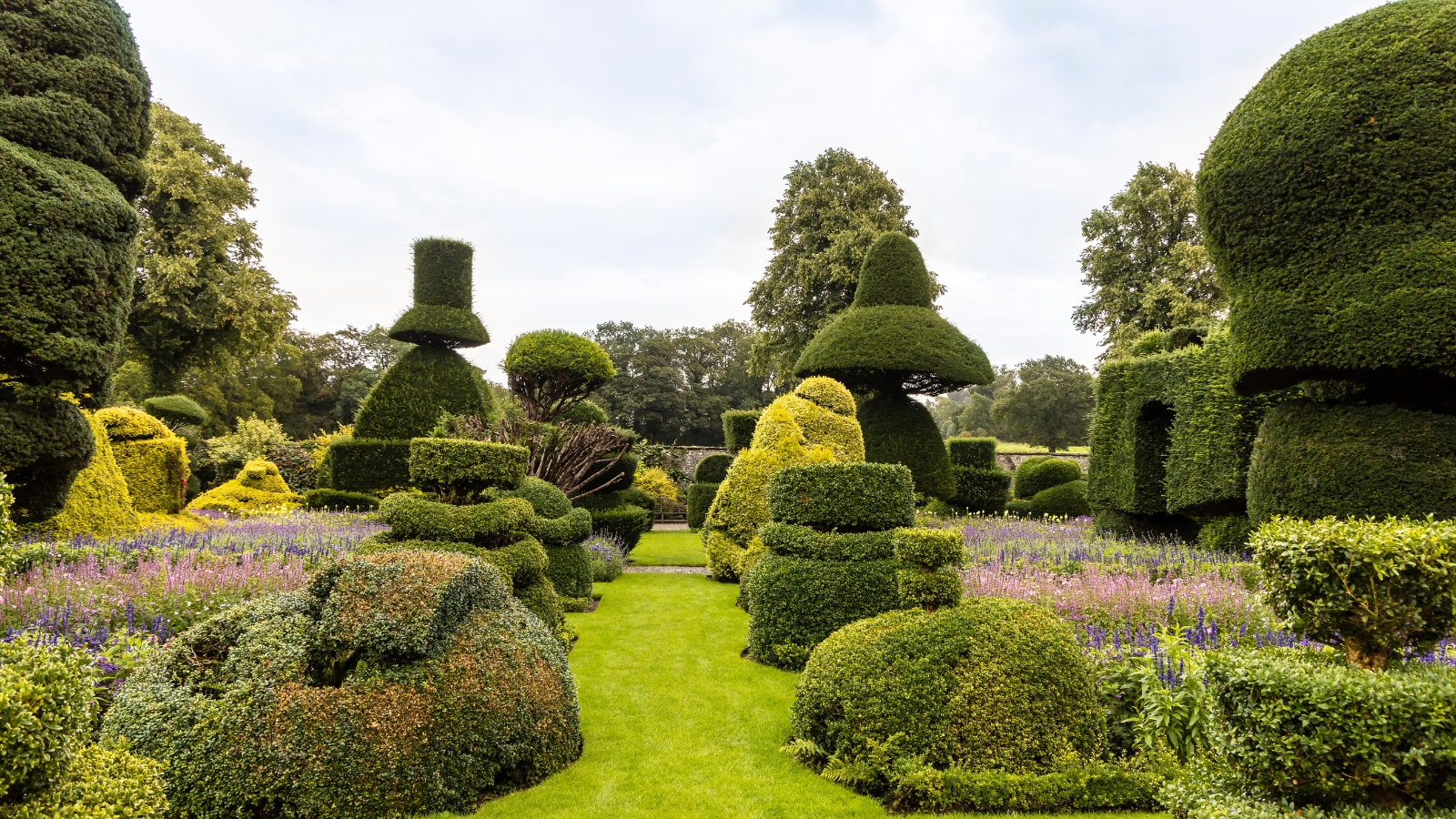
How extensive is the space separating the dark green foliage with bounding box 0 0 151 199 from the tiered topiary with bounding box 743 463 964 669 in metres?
7.85

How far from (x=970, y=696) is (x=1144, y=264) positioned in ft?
99.1

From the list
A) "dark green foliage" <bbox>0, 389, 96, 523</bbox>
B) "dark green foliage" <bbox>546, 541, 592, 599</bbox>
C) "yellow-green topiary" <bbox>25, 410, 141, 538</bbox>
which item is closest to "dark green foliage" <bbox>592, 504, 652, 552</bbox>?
"dark green foliage" <bbox>546, 541, 592, 599</bbox>

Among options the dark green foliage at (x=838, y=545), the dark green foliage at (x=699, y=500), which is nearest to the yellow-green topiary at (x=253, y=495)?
the dark green foliage at (x=699, y=500)

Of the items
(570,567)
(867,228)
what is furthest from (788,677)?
(867,228)

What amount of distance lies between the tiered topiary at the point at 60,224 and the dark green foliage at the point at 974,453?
19.9m

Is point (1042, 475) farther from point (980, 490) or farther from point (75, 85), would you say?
point (75, 85)

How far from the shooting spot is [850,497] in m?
6.86

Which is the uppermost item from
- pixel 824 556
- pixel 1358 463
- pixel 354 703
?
pixel 1358 463

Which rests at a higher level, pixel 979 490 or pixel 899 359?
pixel 899 359

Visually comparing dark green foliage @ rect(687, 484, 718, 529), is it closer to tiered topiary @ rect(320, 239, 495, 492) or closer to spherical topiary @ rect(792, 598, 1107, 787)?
tiered topiary @ rect(320, 239, 495, 492)

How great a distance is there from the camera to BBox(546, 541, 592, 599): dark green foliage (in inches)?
344

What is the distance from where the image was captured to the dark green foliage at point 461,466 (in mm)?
6762

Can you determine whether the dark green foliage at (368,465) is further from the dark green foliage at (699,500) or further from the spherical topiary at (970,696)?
the spherical topiary at (970,696)

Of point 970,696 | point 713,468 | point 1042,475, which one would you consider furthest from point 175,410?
point 1042,475
